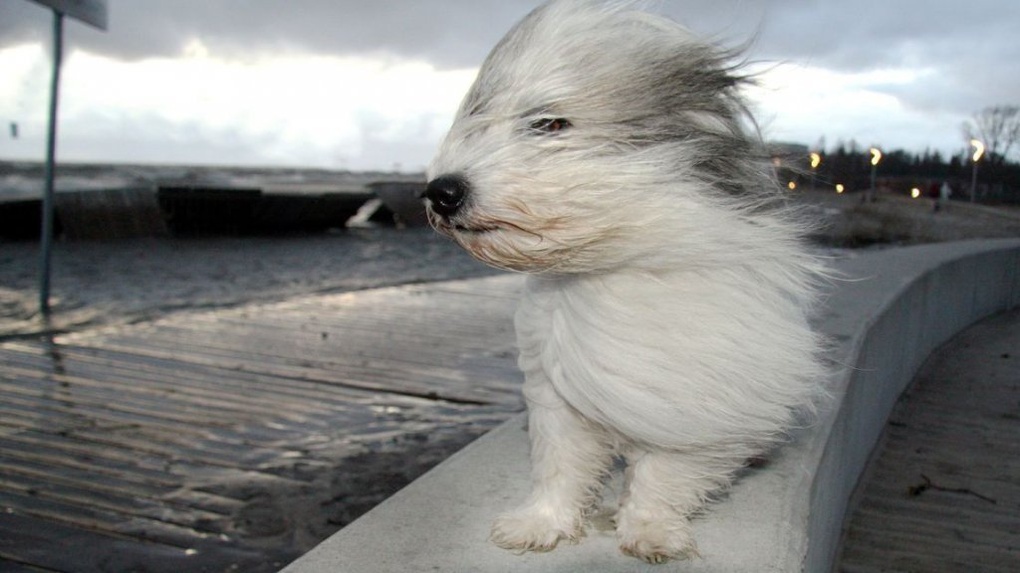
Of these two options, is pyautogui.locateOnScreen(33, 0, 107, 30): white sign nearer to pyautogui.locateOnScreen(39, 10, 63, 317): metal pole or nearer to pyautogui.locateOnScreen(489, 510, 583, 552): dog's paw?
pyautogui.locateOnScreen(39, 10, 63, 317): metal pole

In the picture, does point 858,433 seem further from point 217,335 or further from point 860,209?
point 860,209

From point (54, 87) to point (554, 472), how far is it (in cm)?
645

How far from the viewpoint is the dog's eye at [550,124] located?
6.97 feet

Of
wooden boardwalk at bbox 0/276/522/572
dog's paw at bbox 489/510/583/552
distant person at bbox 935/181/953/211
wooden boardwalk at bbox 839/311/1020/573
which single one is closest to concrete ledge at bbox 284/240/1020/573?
dog's paw at bbox 489/510/583/552

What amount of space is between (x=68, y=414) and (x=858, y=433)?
3.93m

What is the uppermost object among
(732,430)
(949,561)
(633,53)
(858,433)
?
(633,53)

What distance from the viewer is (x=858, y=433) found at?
432 cm

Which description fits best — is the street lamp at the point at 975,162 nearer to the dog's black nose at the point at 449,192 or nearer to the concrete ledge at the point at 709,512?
the concrete ledge at the point at 709,512

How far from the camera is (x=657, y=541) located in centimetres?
238

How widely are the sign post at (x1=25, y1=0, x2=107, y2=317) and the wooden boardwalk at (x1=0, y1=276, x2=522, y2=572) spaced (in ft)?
4.40

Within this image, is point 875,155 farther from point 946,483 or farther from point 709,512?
point 709,512

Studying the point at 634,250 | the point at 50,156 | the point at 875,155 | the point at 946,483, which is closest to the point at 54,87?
the point at 50,156

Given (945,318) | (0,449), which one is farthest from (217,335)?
(945,318)

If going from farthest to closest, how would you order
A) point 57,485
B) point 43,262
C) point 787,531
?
1. point 43,262
2. point 57,485
3. point 787,531
